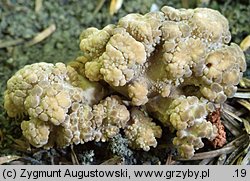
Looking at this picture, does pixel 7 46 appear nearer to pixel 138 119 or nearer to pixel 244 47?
pixel 138 119

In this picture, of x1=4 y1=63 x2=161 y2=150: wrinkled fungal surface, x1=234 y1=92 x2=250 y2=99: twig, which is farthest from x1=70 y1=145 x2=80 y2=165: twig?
x1=234 y1=92 x2=250 y2=99: twig

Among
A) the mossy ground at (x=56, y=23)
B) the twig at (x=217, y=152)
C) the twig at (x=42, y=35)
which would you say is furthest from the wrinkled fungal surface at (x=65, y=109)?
the twig at (x=42, y=35)

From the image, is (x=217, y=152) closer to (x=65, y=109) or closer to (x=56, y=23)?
(x=65, y=109)

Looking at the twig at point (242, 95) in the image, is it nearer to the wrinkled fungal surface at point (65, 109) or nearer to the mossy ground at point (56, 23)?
the mossy ground at point (56, 23)

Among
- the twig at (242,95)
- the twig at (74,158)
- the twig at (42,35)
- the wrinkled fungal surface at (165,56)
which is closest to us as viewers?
the wrinkled fungal surface at (165,56)

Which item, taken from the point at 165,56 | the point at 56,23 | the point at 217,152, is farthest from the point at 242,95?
the point at 56,23

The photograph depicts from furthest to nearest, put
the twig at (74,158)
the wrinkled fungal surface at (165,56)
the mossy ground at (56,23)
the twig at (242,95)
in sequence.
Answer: the mossy ground at (56,23)
the twig at (242,95)
the twig at (74,158)
the wrinkled fungal surface at (165,56)
